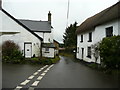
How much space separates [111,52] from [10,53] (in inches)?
491

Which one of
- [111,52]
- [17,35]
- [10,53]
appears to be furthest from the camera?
[17,35]

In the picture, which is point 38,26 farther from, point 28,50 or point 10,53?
point 10,53

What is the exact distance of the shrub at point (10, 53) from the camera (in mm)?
17964

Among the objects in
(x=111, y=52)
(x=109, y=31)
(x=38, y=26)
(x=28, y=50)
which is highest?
(x=38, y=26)

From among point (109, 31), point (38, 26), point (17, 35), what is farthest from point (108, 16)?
point (38, 26)

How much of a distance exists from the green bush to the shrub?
10203 millimetres

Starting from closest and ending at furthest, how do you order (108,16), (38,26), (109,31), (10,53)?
1. (108,16)
2. (109,31)
3. (10,53)
4. (38,26)

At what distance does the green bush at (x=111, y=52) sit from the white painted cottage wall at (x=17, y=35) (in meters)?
12.8

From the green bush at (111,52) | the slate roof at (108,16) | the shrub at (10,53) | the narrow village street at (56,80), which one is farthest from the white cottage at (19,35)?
the green bush at (111,52)

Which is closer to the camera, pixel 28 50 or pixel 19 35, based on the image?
pixel 19 35

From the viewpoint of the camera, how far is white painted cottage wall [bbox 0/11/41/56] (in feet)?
67.9

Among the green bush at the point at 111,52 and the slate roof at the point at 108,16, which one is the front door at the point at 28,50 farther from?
the green bush at the point at 111,52

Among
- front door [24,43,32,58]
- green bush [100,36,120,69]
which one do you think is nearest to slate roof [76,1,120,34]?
green bush [100,36,120,69]

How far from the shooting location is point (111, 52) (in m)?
11.0
